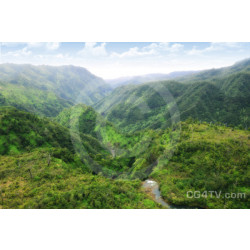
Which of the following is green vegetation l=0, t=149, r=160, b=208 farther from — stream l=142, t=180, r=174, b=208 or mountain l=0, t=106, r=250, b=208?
stream l=142, t=180, r=174, b=208

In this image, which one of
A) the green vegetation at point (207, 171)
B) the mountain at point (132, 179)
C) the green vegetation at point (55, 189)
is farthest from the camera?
the green vegetation at point (207, 171)

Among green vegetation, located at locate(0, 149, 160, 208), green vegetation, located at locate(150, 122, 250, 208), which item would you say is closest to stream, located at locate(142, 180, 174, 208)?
green vegetation, located at locate(150, 122, 250, 208)

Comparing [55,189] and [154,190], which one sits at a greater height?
[55,189]

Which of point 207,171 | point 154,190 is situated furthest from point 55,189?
point 207,171

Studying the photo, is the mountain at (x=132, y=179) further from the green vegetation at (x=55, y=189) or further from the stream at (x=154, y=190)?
the stream at (x=154, y=190)

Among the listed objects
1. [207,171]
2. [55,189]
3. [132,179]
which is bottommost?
[132,179]

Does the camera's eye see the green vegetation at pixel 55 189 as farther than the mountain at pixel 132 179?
No

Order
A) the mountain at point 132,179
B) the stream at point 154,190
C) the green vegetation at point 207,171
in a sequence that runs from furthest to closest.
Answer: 1. the stream at point 154,190
2. the green vegetation at point 207,171
3. the mountain at point 132,179

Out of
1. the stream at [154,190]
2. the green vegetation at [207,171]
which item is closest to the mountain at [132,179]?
the green vegetation at [207,171]

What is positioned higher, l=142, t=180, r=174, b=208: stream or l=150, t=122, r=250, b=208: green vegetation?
l=150, t=122, r=250, b=208: green vegetation

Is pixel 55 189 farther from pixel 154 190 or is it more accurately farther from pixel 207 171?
pixel 207 171

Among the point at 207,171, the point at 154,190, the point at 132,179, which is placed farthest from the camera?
the point at 132,179
